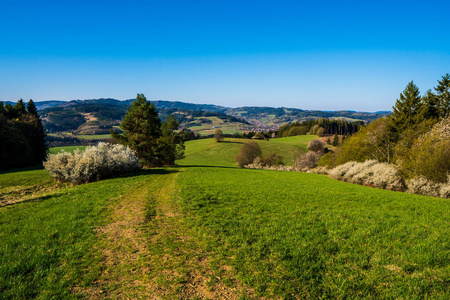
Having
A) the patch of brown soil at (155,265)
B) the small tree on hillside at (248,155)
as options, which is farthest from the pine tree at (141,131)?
the small tree on hillside at (248,155)

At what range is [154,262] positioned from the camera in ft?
23.3

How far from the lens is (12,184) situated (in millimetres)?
21625

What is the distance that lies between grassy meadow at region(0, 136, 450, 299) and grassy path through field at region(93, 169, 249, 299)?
0.11 ft

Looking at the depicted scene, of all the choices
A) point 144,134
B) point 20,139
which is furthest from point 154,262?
point 20,139

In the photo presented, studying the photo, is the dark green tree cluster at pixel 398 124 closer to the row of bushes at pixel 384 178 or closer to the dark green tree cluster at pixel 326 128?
the row of bushes at pixel 384 178

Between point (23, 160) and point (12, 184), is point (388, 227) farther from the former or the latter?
point (23, 160)

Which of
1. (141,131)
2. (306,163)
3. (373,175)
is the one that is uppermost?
(141,131)

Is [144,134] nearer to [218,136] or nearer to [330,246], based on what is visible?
[330,246]

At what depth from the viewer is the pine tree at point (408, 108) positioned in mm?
41559

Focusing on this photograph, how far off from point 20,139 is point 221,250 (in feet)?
188

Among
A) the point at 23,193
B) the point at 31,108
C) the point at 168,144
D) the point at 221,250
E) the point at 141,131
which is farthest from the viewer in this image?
the point at 31,108

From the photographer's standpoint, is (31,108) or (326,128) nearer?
(31,108)

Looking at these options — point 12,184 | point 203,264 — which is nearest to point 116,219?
point 203,264

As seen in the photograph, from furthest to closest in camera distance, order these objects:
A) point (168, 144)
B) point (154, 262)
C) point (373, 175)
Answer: point (168, 144), point (373, 175), point (154, 262)
